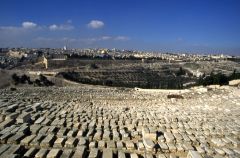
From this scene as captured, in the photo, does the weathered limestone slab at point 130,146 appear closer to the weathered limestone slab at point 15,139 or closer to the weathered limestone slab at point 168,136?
the weathered limestone slab at point 168,136

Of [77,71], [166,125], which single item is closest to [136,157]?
[166,125]

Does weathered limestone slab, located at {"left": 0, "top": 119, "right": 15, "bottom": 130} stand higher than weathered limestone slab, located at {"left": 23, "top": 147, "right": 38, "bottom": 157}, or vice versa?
weathered limestone slab, located at {"left": 0, "top": 119, "right": 15, "bottom": 130}

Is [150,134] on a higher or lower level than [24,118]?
A: lower

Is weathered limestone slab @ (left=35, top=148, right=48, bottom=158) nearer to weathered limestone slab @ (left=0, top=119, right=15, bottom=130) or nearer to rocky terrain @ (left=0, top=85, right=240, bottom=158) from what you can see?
rocky terrain @ (left=0, top=85, right=240, bottom=158)

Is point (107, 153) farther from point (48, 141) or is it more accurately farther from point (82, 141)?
point (48, 141)

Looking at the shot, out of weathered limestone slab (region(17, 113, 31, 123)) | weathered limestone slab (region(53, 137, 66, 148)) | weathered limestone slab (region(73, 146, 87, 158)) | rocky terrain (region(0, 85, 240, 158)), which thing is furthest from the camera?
weathered limestone slab (region(17, 113, 31, 123))

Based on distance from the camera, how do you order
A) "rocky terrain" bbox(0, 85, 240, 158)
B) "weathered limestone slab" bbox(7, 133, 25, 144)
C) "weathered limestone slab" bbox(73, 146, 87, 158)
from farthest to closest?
"weathered limestone slab" bbox(7, 133, 25, 144) → "rocky terrain" bbox(0, 85, 240, 158) → "weathered limestone slab" bbox(73, 146, 87, 158)

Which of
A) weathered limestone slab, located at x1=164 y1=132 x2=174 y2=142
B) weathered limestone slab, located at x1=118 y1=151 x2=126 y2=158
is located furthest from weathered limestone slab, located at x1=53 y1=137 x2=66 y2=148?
weathered limestone slab, located at x1=164 y1=132 x2=174 y2=142

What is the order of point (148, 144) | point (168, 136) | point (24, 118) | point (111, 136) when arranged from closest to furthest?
1. point (148, 144)
2. point (168, 136)
3. point (111, 136)
4. point (24, 118)

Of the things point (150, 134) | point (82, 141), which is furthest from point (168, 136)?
point (82, 141)

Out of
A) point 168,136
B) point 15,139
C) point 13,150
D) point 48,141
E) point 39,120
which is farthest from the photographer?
point 39,120

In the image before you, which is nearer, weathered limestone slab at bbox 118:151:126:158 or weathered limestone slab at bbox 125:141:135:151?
weathered limestone slab at bbox 118:151:126:158

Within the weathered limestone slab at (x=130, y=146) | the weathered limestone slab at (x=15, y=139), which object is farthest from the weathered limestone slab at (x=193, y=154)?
the weathered limestone slab at (x=15, y=139)

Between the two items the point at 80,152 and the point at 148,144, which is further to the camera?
the point at 148,144
